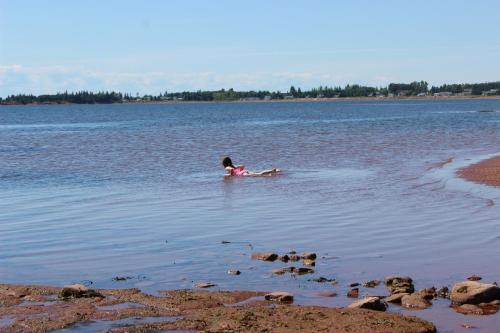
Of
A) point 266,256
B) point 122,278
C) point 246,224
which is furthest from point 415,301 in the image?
point 246,224

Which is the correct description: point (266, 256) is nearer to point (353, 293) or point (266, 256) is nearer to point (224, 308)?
point (353, 293)

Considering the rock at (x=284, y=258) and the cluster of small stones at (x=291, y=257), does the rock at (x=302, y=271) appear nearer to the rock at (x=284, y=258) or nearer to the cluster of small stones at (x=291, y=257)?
the cluster of small stones at (x=291, y=257)

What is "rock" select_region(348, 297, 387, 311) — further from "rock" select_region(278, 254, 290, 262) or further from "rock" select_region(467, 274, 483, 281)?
"rock" select_region(278, 254, 290, 262)

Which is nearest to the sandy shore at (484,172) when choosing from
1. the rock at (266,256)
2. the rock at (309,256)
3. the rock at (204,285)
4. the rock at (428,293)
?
the rock at (309,256)

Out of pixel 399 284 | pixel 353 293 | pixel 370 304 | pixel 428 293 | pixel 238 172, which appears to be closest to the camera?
pixel 370 304

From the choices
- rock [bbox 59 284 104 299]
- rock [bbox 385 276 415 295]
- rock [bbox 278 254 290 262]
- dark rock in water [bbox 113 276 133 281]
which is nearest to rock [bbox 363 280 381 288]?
rock [bbox 385 276 415 295]

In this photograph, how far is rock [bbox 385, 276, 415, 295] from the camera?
426 inches

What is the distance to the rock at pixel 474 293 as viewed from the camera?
10.2 m

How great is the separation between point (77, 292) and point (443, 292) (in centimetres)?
504

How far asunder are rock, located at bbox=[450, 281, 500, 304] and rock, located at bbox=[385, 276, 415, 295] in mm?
642

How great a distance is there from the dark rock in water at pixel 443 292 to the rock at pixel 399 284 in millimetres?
364

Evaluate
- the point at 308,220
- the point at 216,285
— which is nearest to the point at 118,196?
the point at 308,220

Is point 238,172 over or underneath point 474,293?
underneath

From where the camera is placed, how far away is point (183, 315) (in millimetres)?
10016
